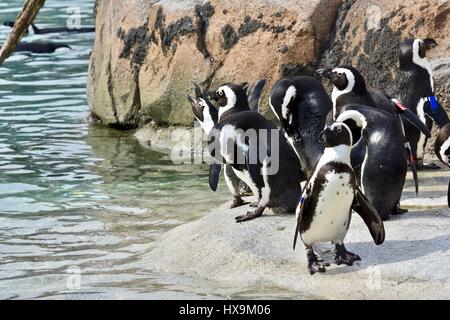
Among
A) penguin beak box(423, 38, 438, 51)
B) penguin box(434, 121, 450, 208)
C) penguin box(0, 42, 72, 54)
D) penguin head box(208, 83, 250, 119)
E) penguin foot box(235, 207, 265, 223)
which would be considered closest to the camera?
penguin foot box(235, 207, 265, 223)

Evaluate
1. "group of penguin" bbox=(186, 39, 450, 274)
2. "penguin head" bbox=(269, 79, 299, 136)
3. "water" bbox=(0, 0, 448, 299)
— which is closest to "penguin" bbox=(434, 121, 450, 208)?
"group of penguin" bbox=(186, 39, 450, 274)

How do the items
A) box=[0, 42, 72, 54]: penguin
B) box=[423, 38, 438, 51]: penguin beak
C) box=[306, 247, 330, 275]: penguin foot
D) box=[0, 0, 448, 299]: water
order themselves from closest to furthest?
1. box=[306, 247, 330, 275]: penguin foot
2. box=[0, 0, 448, 299]: water
3. box=[423, 38, 438, 51]: penguin beak
4. box=[0, 42, 72, 54]: penguin

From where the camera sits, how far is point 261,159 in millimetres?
6160

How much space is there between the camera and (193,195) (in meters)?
7.68

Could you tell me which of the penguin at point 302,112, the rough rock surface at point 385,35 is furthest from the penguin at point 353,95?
the rough rock surface at point 385,35

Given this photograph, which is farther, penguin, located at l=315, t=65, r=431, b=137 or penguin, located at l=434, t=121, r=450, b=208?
penguin, located at l=315, t=65, r=431, b=137

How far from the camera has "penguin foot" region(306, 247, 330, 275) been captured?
198 inches

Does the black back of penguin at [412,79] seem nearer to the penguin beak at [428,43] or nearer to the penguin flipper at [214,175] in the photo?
the penguin beak at [428,43]

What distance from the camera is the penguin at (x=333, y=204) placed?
509 centimetres

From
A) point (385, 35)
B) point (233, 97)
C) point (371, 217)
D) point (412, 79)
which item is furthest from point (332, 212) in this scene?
point (385, 35)

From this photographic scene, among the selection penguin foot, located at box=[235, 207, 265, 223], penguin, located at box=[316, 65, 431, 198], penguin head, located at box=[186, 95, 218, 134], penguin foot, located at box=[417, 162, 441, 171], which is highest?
penguin, located at box=[316, 65, 431, 198]

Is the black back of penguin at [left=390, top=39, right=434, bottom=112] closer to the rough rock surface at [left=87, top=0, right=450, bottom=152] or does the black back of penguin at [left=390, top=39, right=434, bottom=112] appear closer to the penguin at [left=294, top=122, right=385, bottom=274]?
the rough rock surface at [left=87, top=0, right=450, bottom=152]

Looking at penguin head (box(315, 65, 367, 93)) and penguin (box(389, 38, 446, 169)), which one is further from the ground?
penguin head (box(315, 65, 367, 93))

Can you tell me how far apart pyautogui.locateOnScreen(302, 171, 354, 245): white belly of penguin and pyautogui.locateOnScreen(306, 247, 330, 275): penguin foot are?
0.26ft
